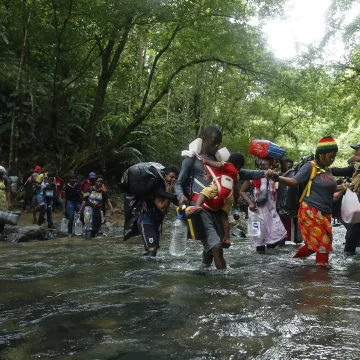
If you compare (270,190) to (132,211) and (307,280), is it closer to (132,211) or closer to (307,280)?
(132,211)

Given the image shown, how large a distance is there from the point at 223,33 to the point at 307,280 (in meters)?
13.8

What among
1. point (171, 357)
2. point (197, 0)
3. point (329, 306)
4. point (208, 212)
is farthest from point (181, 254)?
point (197, 0)

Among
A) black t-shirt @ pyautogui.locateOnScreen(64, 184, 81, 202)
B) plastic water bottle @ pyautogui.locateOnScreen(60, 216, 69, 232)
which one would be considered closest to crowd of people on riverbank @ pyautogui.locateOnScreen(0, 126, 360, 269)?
black t-shirt @ pyautogui.locateOnScreen(64, 184, 81, 202)

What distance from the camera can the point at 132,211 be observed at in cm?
724

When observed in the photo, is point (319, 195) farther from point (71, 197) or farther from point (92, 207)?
point (71, 197)

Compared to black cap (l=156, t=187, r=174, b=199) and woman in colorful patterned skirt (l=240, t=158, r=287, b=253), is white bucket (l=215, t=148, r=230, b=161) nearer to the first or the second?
black cap (l=156, t=187, r=174, b=199)

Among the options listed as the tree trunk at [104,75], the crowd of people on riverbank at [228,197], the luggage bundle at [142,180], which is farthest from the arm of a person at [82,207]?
the tree trunk at [104,75]

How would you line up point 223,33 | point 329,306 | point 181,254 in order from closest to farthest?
point 329,306 → point 181,254 → point 223,33

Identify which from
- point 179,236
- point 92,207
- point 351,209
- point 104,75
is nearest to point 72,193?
point 92,207

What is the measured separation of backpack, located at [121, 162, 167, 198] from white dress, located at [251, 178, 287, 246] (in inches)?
101

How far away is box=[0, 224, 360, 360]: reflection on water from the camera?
110 inches

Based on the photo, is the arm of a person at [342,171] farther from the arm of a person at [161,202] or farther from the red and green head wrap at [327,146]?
the arm of a person at [161,202]

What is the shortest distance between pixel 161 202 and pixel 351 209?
126 inches

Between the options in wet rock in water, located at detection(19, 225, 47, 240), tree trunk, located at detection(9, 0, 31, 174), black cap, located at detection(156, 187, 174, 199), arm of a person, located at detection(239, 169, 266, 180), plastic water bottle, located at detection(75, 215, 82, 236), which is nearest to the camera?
arm of a person, located at detection(239, 169, 266, 180)
